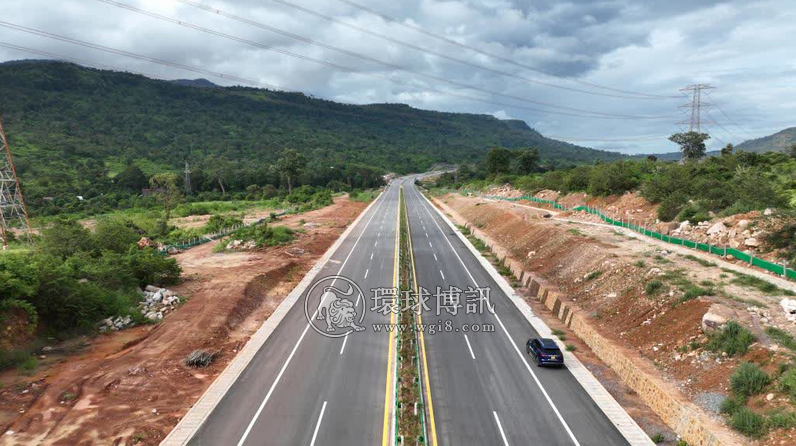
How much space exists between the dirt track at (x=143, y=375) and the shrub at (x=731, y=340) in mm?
22726

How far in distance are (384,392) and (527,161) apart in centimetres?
12517

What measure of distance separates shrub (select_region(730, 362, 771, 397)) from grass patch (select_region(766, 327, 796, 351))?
207 centimetres

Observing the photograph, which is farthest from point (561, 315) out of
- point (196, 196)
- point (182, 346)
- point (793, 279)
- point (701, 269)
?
point (196, 196)

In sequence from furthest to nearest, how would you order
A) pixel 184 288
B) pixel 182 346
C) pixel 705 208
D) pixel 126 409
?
pixel 705 208 → pixel 184 288 → pixel 182 346 → pixel 126 409

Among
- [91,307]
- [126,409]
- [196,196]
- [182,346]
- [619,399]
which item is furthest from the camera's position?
[196,196]

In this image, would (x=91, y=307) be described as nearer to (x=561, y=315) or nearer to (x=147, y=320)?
(x=147, y=320)

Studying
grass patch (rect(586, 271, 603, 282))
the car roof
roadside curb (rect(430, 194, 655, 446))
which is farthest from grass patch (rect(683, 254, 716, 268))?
the car roof

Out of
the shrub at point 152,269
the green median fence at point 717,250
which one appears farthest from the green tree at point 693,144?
the shrub at point 152,269

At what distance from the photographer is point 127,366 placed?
808 inches

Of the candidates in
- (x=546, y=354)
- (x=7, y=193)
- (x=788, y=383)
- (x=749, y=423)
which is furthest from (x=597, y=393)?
(x=7, y=193)

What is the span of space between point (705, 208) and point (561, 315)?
22.6 metres

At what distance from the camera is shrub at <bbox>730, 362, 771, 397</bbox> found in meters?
15.0

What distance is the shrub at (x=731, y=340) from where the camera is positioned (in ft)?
56.7

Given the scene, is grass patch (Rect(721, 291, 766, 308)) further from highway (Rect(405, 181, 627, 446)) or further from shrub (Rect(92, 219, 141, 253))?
shrub (Rect(92, 219, 141, 253))
